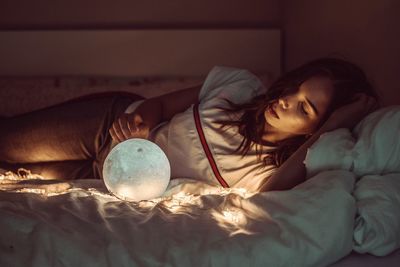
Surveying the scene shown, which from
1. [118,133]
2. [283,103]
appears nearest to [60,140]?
[118,133]

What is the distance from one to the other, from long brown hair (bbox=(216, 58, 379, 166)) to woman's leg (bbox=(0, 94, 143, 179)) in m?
0.44

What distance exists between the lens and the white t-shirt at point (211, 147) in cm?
160

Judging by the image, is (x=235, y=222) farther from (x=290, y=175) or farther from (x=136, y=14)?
(x=136, y=14)

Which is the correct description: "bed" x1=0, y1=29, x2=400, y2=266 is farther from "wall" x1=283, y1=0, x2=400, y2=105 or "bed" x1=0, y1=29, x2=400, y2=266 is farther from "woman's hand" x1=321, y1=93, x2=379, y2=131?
"wall" x1=283, y1=0, x2=400, y2=105

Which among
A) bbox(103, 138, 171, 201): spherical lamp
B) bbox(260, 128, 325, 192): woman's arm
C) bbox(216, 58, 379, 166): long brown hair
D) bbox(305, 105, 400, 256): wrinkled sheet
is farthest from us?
bbox(216, 58, 379, 166): long brown hair

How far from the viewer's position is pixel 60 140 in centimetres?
172

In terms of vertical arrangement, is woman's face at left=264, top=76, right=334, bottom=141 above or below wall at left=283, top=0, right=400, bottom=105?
below

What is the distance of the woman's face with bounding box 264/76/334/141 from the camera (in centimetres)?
147

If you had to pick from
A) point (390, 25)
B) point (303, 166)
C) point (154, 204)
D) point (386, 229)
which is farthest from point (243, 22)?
point (386, 229)

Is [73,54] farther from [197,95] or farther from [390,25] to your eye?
[390,25]

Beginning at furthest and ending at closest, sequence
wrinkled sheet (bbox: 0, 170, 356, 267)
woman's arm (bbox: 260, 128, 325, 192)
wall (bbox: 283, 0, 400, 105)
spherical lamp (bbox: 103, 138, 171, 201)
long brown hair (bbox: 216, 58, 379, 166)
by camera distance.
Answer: wall (bbox: 283, 0, 400, 105), long brown hair (bbox: 216, 58, 379, 166), woman's arm (bbox: 260, 128, 325, 192), spherical lamp (bbox: 103, 138, 171, 201), wrinkled sheet (bbox: 0, 170, 356, 267)

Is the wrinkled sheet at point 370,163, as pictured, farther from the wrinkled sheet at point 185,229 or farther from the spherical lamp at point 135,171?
the spherical lamp at point 135,171

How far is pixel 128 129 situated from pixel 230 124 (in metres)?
0.33

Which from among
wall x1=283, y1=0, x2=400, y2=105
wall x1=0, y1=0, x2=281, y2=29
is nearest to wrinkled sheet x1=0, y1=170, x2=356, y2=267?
wall x1=283, y1=0, x2=400, y2=105
